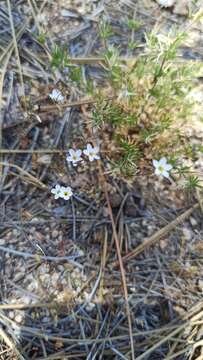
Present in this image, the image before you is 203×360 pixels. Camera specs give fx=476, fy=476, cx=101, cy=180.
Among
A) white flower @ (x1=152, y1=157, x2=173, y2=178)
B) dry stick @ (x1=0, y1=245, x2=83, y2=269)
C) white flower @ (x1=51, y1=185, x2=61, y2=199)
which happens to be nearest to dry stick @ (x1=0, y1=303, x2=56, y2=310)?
dry stick @ (x1=0, y1=245, x2=83, y2=269)

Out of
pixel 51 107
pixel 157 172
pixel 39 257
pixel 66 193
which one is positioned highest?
pixel 51 107

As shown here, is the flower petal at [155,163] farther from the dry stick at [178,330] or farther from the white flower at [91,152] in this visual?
the dry stick at [178,330]

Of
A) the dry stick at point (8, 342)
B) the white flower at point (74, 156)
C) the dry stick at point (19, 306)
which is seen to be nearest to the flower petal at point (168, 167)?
the white flower at point (74, 156)

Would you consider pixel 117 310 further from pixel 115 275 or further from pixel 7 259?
pixel 7 259

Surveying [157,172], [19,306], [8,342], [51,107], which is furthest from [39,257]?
[51,107]

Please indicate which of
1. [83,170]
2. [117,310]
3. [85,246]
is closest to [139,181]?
[83,170]

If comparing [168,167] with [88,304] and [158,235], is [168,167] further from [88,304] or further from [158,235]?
[88,304]

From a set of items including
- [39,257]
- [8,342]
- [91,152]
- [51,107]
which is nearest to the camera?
[8,342]

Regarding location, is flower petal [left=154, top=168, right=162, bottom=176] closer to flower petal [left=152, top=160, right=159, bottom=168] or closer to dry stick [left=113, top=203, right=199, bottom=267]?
flower petal [left=152, top=160, right=159, bottom=168]
